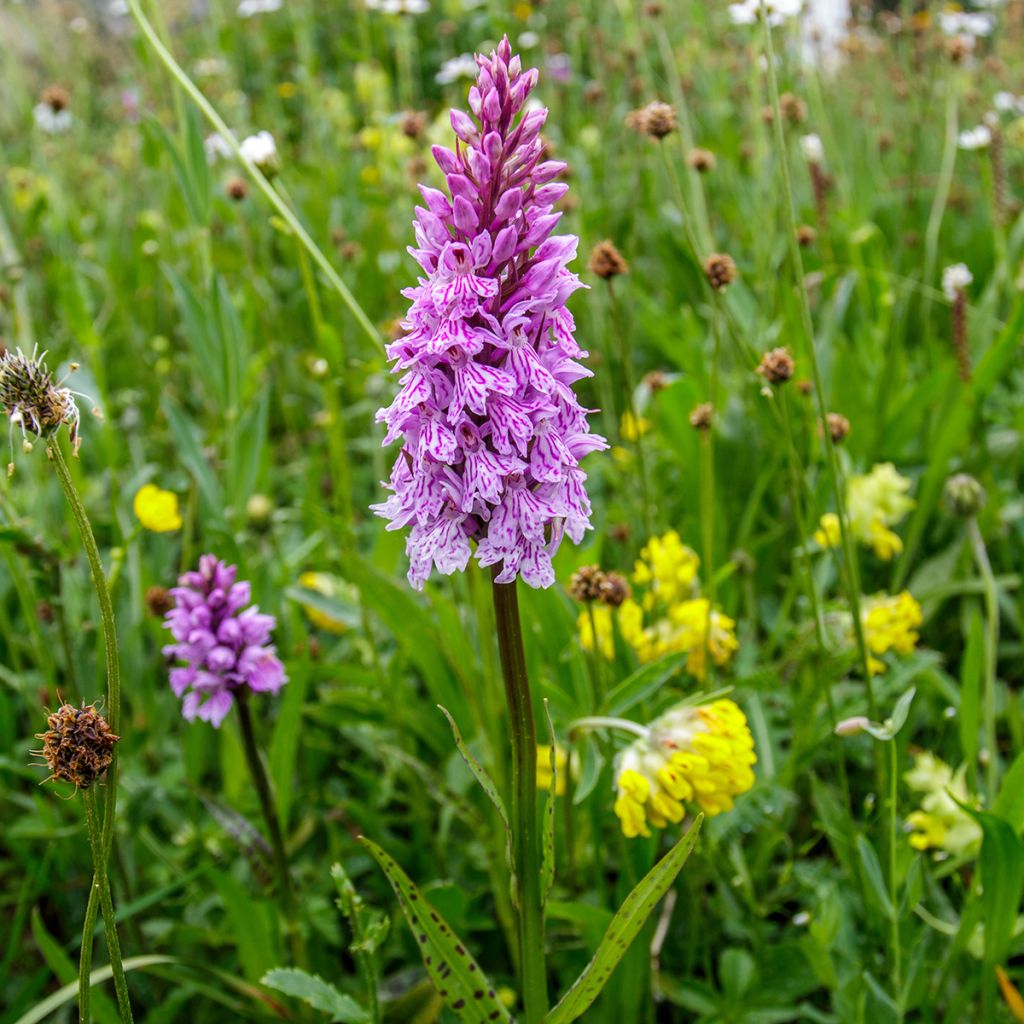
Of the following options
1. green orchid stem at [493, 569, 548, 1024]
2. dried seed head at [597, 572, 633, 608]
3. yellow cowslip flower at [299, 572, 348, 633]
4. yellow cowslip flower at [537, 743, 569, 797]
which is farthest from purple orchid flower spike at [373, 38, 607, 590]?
yellow cowslip flower at [299, 572, 348, 633]

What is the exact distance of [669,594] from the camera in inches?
67.7

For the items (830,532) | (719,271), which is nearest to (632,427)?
(719,271)

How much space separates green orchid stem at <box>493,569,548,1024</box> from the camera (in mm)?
928

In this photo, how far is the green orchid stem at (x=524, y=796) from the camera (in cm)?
93

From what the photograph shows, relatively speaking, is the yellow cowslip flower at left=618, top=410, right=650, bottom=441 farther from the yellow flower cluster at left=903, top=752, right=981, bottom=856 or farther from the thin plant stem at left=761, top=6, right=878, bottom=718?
the yellow flower cluster at left=903, top=752, right=981, bottom=856

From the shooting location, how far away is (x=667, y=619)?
1.70 m

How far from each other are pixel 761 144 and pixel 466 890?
2187 millimetres

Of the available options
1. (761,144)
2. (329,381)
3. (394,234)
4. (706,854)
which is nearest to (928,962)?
(706,854)

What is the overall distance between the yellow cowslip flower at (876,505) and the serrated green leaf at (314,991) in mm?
1199

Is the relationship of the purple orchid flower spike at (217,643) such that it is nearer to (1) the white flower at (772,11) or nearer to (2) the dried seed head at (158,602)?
(2) the dried seed head at (158,602)

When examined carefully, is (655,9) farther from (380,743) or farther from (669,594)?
(380,743)

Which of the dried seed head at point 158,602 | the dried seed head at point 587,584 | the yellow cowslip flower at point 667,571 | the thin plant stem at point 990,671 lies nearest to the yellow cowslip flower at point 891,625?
the thin plant stem at point 990,671

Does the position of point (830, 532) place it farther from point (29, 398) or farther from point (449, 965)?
point (29, 398)

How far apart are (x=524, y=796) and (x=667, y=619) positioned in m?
0.77
